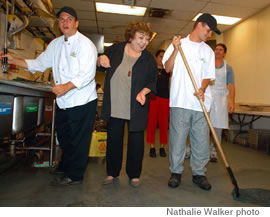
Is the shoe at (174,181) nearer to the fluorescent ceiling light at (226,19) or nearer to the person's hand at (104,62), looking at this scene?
the person's hand at (104,62)

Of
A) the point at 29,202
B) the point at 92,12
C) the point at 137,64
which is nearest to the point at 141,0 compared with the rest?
the point at 92,12

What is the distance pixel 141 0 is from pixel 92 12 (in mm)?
1338

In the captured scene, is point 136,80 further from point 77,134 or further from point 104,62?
point 77,134

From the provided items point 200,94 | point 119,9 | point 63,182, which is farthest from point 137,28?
point 119,9

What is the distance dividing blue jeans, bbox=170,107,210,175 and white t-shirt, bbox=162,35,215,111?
74mm

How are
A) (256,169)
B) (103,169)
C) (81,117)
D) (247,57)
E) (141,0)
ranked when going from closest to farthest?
1. (81,117)
2. (103,169)
3. (256,169)
4. (141,0)
5. (247,57)

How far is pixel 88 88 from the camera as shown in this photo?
1842mm

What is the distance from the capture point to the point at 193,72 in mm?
1983

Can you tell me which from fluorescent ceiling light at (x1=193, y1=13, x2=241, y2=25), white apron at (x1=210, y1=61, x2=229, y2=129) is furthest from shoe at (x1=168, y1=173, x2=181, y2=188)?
fluorescent ceiling light at (x1=193, y1=13, x2=241, y2=25)

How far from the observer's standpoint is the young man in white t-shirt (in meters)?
1.95

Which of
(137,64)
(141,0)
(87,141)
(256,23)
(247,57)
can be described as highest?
(141,0)

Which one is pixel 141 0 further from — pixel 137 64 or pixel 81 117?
pixel 81 117

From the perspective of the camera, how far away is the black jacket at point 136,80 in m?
1.84

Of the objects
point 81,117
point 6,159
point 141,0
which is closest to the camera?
point 81,117
